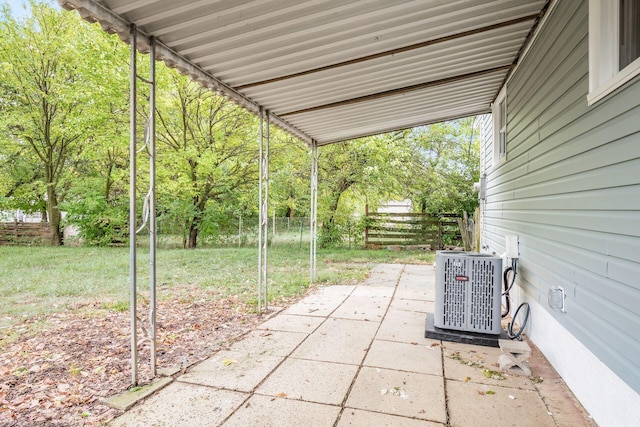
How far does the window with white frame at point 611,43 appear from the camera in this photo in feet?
5.76

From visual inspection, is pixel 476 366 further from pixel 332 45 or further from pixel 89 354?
pixel 89 354

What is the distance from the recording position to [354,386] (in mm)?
2402

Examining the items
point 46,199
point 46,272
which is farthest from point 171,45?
point 46,199

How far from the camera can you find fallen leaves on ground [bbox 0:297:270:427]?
2.13 m

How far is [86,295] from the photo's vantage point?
512 cm

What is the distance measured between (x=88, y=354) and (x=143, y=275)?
3909 mm

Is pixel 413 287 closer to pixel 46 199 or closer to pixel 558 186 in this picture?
pixel 558 186

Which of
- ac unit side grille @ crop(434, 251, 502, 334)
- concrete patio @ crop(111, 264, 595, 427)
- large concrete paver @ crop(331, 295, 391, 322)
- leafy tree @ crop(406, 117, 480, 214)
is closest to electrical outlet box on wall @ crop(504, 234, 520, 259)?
ac unit side grille @ crop(434, 251, 502, 334)

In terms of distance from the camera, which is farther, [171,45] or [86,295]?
[86,295]

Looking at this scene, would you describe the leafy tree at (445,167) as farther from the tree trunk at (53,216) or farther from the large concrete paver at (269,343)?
the tree trunk at (53,216)

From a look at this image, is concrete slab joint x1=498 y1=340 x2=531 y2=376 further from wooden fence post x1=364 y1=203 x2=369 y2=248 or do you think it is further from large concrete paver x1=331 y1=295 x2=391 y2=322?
wooden fence post x1=364 y1=203 x2=369 y2=248

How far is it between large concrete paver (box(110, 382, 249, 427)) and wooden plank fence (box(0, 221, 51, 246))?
1335cm

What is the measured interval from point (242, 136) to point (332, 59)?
29.7 ft

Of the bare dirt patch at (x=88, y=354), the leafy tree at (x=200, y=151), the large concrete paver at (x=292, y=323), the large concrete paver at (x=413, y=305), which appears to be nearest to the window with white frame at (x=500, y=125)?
the large concrete paver at (x=413, y=305)
